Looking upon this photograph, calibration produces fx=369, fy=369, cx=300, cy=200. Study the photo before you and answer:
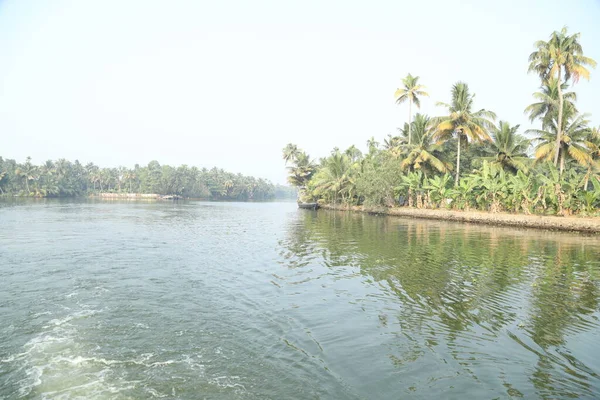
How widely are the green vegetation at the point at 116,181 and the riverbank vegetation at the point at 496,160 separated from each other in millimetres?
85856

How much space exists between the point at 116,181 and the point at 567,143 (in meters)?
136

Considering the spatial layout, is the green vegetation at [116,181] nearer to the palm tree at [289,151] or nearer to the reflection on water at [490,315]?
the palm tree at [289,151]

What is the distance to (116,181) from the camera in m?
134

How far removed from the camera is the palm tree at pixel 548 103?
32.2 m

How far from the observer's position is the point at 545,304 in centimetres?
838

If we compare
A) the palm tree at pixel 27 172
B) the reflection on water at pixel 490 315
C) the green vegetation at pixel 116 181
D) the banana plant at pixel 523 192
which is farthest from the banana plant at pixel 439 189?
the palm tree at pixel 27 172

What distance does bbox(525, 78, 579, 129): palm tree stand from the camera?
1268 inches

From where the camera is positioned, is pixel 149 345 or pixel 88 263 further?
pixel 88 263

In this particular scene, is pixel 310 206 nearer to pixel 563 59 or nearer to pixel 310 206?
pixel 310 206

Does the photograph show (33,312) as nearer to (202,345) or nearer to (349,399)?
(202,345)

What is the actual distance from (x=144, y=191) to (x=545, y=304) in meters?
137

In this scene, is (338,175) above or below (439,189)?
above

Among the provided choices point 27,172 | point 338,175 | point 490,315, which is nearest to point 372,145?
point 338,175

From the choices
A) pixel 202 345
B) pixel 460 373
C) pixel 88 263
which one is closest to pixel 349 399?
pixel 460 373
